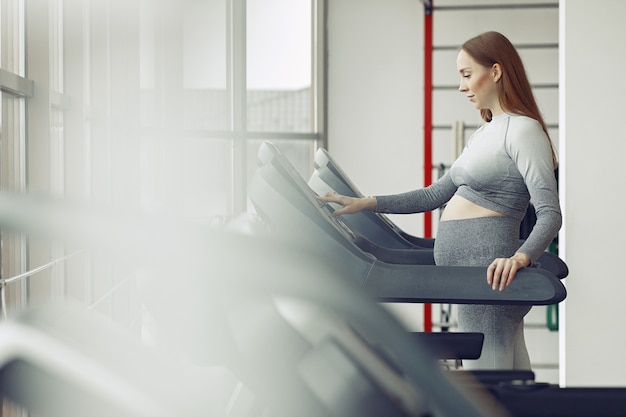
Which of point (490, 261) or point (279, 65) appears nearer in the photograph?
point (490, 261)

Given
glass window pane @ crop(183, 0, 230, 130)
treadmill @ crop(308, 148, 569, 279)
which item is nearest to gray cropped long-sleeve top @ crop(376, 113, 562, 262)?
treadmill @ crop(308, 148, 569, 279)

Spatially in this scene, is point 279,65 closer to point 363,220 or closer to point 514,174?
point 363,220

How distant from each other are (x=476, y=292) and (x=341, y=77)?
193 inches

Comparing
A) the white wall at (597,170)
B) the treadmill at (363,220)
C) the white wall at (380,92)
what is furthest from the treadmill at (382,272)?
the white wall at (380,92)

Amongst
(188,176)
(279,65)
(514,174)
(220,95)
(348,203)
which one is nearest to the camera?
(514,174)

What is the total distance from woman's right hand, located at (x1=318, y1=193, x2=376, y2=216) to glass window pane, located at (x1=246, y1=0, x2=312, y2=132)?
159 inches

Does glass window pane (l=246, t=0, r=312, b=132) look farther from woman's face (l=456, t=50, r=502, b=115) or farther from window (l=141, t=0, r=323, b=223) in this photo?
woman's face (l=456, t=50, r=502, b=115)

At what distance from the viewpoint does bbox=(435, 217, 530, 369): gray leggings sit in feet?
7.86

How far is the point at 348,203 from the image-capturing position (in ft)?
8.45

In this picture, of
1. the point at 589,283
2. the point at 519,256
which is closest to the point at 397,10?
the point at 589,283

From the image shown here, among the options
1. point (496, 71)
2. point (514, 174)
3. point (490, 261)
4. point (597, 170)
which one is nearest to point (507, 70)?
point (496, 71)

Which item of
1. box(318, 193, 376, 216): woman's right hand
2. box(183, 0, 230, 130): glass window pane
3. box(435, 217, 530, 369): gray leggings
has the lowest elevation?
box(435, 217, 530, 369): gray leggings

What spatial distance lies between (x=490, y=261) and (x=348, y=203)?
0.45 m

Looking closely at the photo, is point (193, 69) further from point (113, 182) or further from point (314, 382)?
point (314, 382)
